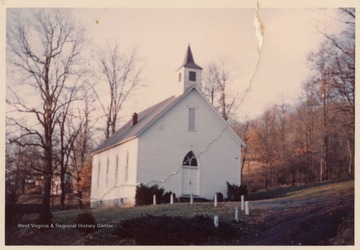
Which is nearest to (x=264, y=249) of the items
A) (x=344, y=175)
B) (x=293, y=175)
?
(x=344, y=175)

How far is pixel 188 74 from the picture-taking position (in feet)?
52.1

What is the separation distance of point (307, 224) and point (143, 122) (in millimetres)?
6187

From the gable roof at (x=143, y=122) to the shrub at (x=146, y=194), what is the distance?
5.91 feet

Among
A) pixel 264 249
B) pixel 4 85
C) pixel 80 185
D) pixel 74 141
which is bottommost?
pixel 264 249

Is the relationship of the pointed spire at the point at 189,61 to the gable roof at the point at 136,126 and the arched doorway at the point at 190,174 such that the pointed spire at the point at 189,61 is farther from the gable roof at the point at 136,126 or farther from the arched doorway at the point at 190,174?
the arched doorway at the point at 190,174

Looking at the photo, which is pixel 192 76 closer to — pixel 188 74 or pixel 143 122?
pixel 188 74

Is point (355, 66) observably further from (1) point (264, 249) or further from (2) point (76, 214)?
(2) point (76, 214)

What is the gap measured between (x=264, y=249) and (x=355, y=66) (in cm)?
512

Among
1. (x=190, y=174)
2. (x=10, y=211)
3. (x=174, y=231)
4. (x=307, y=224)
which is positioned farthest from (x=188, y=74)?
(x=10, y=211)

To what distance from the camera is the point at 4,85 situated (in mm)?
13641

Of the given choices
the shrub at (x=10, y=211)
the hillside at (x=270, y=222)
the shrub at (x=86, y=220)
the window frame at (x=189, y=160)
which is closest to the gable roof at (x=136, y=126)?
the window frame at (x=189, y=160)

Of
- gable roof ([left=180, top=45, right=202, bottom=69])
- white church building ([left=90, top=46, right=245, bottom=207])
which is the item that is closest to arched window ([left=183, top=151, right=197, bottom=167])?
white church building ([left=90, top=46, right=245, bottom=207])

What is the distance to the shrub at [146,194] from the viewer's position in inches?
608

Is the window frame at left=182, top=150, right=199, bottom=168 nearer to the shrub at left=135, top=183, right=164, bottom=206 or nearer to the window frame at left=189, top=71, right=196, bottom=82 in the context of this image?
the shrub at left=135, top=183, right=164, bottom=206
